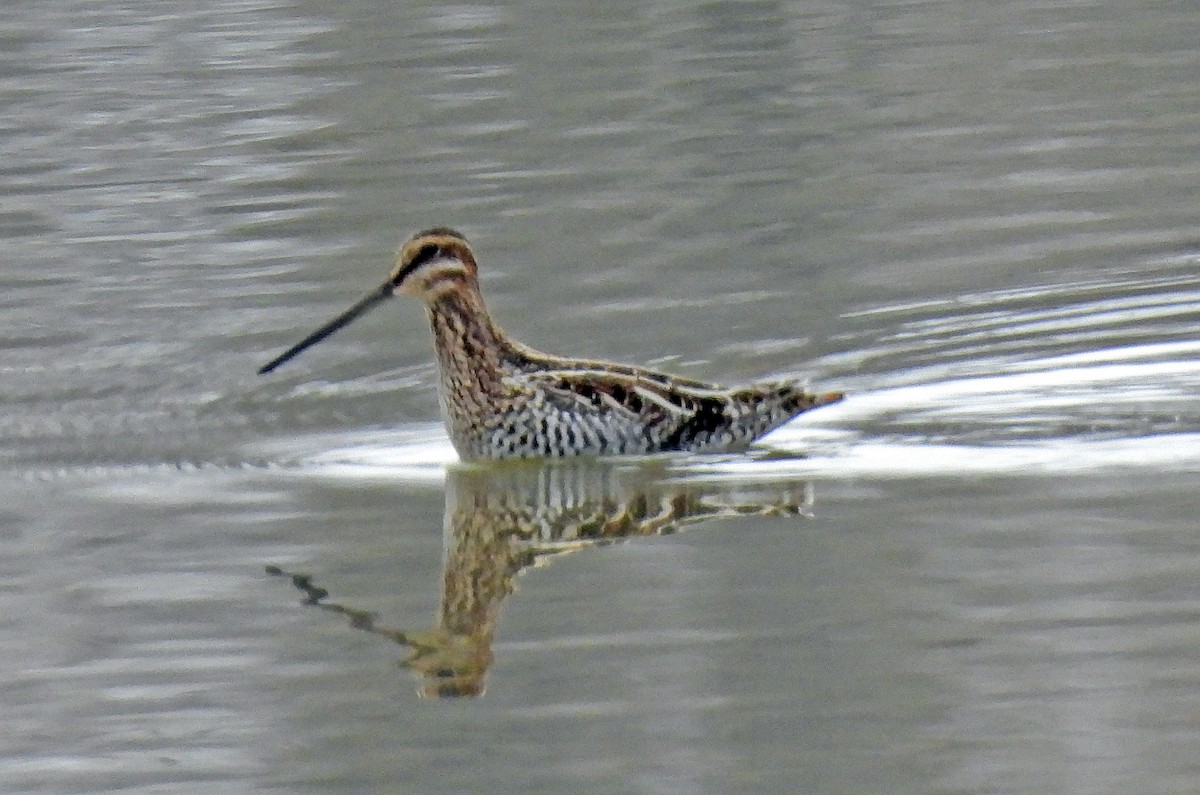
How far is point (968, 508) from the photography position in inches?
404

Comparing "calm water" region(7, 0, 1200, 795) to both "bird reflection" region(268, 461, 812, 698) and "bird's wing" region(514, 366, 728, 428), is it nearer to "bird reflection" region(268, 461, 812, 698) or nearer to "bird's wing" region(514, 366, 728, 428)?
"bird reflection" region(268, 461, 812, 698)

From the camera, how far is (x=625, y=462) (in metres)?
11.7

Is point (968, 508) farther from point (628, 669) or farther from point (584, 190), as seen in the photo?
point (584, 190)

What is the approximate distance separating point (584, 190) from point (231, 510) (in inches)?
289

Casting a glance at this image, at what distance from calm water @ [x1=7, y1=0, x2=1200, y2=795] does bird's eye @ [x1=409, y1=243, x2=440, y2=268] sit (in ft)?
2.88

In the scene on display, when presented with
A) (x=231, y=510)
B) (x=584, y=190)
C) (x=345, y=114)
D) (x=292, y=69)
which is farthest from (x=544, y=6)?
(x=231, y=510)

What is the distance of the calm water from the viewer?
788 cm

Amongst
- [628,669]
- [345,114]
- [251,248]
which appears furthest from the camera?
[345,114]

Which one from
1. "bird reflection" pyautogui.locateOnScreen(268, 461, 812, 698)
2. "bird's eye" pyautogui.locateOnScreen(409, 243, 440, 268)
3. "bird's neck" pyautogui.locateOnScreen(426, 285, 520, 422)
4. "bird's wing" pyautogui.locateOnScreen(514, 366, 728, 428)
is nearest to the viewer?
"bird reflection" pyautogui.locateOnScreen(268, 461, 812, 698)

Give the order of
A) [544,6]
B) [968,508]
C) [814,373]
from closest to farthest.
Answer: [968,508], [814,373], [544,6]

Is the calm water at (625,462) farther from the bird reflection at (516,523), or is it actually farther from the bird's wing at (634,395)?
the bird's wing at (634,395)

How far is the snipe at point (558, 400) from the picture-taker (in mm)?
11719

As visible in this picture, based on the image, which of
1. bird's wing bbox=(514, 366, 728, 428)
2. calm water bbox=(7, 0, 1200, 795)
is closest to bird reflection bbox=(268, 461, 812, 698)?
calm water bbox=(7, 0, 1200, 795)

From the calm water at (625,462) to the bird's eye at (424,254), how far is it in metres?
0.88
